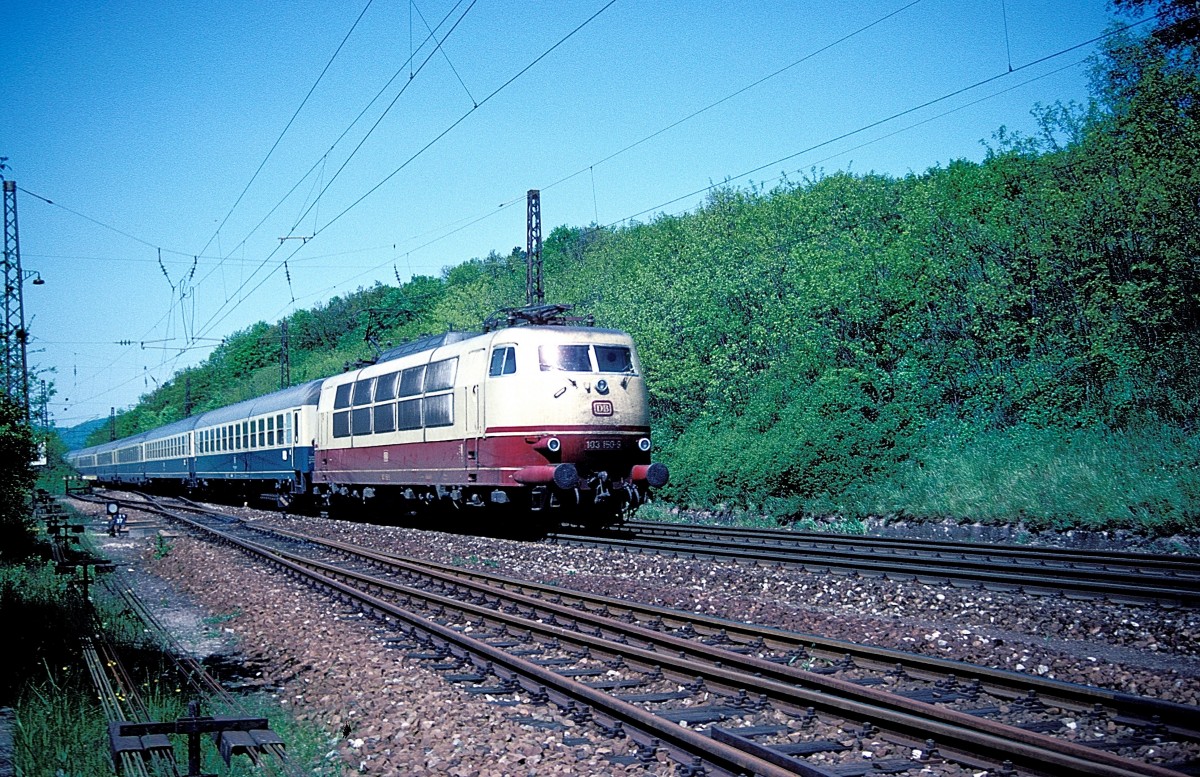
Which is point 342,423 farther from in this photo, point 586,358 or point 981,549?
point 981,549

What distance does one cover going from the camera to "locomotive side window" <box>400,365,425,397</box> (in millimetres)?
19281

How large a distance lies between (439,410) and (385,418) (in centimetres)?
311

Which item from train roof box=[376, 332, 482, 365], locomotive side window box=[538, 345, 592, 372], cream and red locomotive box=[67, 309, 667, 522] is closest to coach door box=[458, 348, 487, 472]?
cream and red locomotive box=[67, 309, 667, 522]

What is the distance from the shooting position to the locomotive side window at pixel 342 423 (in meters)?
23.3

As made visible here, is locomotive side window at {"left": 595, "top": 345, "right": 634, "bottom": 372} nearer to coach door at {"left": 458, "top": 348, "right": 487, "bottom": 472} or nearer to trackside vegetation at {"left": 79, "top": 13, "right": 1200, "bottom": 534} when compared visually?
coach door at {"left": 458, "top": 348, "right": 487, "bottom": 472}

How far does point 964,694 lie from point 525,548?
34.3ft

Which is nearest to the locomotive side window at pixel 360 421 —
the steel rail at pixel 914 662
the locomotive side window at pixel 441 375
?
A: the locomotive side window at pixel 441 375

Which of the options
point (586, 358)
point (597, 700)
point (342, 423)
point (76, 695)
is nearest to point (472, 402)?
point (586, 358)

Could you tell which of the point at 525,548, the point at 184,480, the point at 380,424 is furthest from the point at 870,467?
the point at 184,480

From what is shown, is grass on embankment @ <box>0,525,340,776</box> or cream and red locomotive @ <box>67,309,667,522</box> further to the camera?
cream and red locomotive @ <box>67,309,667,522</box>

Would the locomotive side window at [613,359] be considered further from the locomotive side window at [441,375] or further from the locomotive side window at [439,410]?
the locomotive side window at [439,410]

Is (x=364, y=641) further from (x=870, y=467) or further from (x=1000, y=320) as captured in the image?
(x=1000, y=320)

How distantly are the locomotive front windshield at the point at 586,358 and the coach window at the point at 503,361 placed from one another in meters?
0.47

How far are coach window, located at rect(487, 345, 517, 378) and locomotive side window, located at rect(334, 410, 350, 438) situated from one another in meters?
8.02
